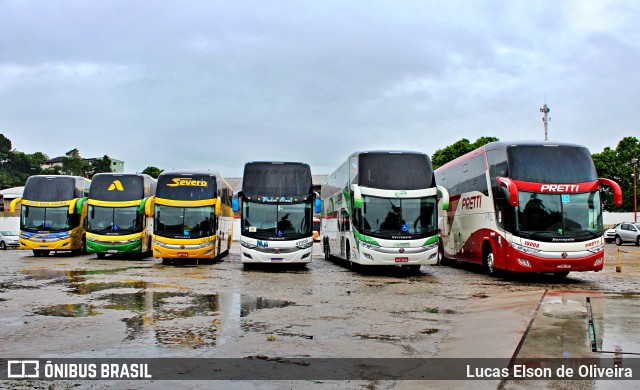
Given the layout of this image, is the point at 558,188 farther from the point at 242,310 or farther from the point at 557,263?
the point at 242,310

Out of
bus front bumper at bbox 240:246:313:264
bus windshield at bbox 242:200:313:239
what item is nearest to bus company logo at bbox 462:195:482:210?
bus windshield at bbox 242:200:313:239

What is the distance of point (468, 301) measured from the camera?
1281cm

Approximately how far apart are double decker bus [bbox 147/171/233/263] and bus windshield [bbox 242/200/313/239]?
2.83 meters

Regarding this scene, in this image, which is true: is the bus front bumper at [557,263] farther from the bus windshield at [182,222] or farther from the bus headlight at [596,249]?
the bus windshield at [182,222]

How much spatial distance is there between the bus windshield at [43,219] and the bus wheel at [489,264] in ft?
64.1

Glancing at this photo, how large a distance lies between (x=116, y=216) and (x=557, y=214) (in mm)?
18624

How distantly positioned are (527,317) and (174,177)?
1676cm

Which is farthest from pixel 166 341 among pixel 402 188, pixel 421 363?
pixel 402 188

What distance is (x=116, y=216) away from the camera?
26.5 m

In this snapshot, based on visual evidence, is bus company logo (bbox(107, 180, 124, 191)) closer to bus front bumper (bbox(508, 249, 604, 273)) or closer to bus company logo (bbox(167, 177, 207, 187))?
bus company logo (bbox(167, 177, 207, 187))

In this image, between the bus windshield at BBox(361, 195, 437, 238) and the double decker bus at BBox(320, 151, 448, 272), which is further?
the bus windshield at BBox(361, 195, 437, 238)

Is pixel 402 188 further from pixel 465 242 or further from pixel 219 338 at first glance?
pixel 219 338

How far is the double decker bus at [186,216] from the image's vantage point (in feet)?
75.0

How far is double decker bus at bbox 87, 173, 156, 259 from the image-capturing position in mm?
26203
